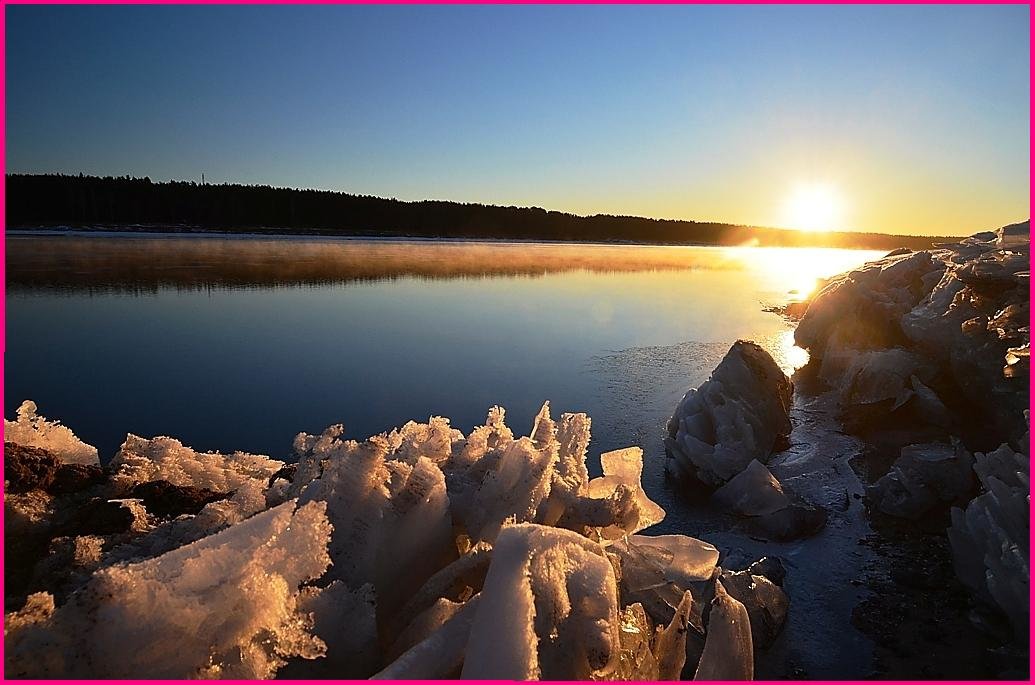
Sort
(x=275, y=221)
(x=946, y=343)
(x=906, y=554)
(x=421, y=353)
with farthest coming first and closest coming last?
(x=275, y=221)
(x=421, y=353)
(x=946, y=343)
(x=906, y=554)

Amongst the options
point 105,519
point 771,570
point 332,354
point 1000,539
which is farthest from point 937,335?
point 332,354

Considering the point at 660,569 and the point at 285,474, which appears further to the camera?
the point at 285,474

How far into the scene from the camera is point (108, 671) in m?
1.24

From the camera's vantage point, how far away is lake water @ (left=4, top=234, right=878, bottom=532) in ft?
35.7

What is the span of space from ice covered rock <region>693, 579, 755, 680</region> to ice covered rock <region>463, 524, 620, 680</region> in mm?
411

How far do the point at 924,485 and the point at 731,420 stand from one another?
2.65 meters

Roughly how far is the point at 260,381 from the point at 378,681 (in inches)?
523

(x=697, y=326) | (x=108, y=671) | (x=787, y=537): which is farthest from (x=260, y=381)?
(x=697, y=326)

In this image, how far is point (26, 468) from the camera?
1.96 meters

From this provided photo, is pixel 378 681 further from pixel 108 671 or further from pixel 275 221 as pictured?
pixel 275 221

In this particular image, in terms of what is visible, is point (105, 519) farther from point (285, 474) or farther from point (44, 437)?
point (44, 437)

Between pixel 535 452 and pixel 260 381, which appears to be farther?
pixel 260 381

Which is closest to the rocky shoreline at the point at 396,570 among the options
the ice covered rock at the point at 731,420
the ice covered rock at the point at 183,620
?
the ice covered rock at the point at 183,620

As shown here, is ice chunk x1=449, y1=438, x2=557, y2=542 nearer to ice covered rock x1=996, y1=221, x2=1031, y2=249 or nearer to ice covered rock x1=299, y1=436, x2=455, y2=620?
ice covered rock x1=299, y1=436, x2=455, y2=620
